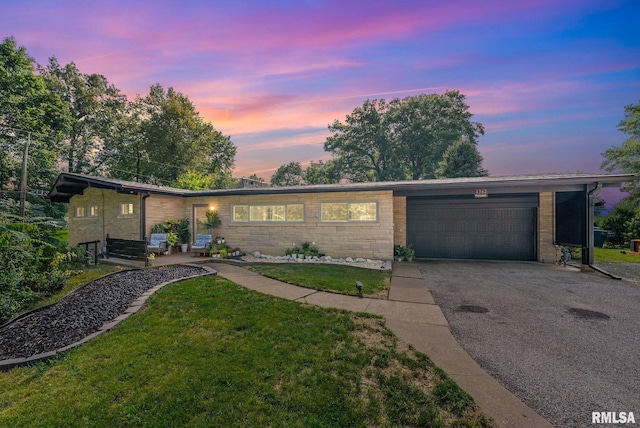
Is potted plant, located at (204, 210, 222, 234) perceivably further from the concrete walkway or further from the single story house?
the concrete walkway

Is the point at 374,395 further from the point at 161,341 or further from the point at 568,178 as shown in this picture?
the point at 568,178

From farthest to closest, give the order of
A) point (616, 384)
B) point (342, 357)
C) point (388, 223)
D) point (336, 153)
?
point (336, 153) → point (388, 223) → point (342, 357) → point (616, 384)

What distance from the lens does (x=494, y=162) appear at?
84.4 ft

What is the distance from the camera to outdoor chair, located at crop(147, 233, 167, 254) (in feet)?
→ 35.8

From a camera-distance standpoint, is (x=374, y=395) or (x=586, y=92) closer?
(x=374, y=395)

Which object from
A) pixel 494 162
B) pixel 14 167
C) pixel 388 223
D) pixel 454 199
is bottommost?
pixel 388 223

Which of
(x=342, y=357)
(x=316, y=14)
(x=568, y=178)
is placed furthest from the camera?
(x=316, y=14)

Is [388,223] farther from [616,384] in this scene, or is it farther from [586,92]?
[586,92]

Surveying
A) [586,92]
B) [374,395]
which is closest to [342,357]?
[374,395]

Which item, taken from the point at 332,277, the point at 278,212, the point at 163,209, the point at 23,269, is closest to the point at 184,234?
the point at 163,209

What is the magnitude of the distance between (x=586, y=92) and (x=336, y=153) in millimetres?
22981

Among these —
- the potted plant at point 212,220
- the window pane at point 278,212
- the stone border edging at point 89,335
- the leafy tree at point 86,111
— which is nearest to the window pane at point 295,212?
the window pane at point 278,212

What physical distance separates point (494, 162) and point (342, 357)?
29.5m

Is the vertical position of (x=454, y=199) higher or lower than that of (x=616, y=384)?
higher
